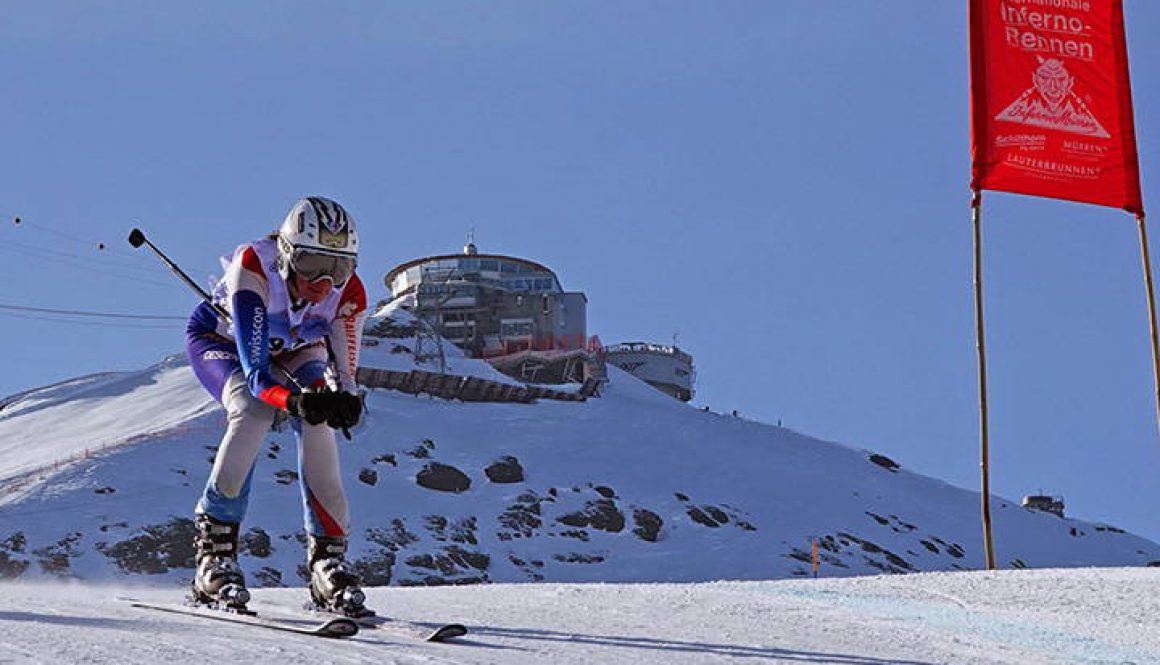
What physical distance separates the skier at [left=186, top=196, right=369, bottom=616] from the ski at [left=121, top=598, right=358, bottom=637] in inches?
4.3

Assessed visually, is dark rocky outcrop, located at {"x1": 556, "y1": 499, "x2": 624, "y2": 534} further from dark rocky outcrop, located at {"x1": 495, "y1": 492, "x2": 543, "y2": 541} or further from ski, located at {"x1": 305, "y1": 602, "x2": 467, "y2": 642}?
ski, located at {"x1": 305, "y1": 602, "x2": 467, "y2": 642}

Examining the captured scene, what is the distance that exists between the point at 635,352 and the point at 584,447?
34.5 m

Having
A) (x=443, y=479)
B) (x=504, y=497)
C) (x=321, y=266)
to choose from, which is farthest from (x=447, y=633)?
(x=443, y=479)

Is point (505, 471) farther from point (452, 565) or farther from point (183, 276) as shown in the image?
point (183, 276)

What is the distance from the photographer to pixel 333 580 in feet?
21.4

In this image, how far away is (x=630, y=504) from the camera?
50.7m

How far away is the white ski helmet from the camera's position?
6.64m

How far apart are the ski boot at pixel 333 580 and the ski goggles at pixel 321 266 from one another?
1199mm

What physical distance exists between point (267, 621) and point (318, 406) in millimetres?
917

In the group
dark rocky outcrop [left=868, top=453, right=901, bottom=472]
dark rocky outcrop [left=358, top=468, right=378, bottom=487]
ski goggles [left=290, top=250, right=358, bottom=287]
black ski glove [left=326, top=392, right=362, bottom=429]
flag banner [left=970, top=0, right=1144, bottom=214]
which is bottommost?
dark rocky outcrop [left=868, top=453, right=901, bottom=472]

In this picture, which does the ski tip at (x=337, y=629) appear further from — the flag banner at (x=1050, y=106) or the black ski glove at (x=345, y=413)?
the flag banner at (x=1050, y=106)

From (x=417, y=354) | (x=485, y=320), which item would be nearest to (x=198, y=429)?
(x=417, y=354)

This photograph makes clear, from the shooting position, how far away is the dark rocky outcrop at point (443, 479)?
49469 mm

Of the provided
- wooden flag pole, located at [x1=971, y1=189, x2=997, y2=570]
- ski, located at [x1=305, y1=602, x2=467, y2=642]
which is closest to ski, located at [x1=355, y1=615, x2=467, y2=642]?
ski, located at [x1=305, y1=602, x2=467, y2=642]
